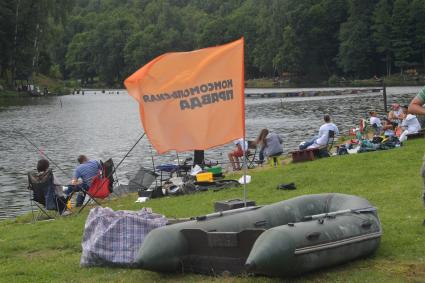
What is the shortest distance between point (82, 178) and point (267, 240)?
950 centimetres

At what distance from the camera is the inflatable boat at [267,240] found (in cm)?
714

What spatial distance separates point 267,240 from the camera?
23.5ft

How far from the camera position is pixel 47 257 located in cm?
984

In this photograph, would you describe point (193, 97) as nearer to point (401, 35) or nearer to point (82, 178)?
point (82, 178)

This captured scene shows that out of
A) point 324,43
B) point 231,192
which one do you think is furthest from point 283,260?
point 324,43

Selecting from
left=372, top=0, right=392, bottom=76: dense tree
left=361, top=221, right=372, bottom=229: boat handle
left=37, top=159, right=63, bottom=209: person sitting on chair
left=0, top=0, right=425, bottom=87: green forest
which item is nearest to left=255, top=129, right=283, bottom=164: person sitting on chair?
left=37, top=159, right=63, bottom=209: person sitting on chair

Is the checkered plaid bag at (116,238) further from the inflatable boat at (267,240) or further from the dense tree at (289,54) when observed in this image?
the dense tree at (289,54)

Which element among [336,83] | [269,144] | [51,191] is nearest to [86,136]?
[269,144]

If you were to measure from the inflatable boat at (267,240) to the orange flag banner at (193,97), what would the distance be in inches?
65.5

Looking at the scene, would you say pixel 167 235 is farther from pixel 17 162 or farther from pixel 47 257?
pixel 17 162

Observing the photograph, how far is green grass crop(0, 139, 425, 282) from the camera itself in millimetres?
7723

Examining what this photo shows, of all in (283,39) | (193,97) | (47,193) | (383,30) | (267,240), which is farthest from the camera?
(283,39)

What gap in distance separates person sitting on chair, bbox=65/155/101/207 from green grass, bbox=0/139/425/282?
80 centimetres

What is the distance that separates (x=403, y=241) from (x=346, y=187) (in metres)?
4.69
